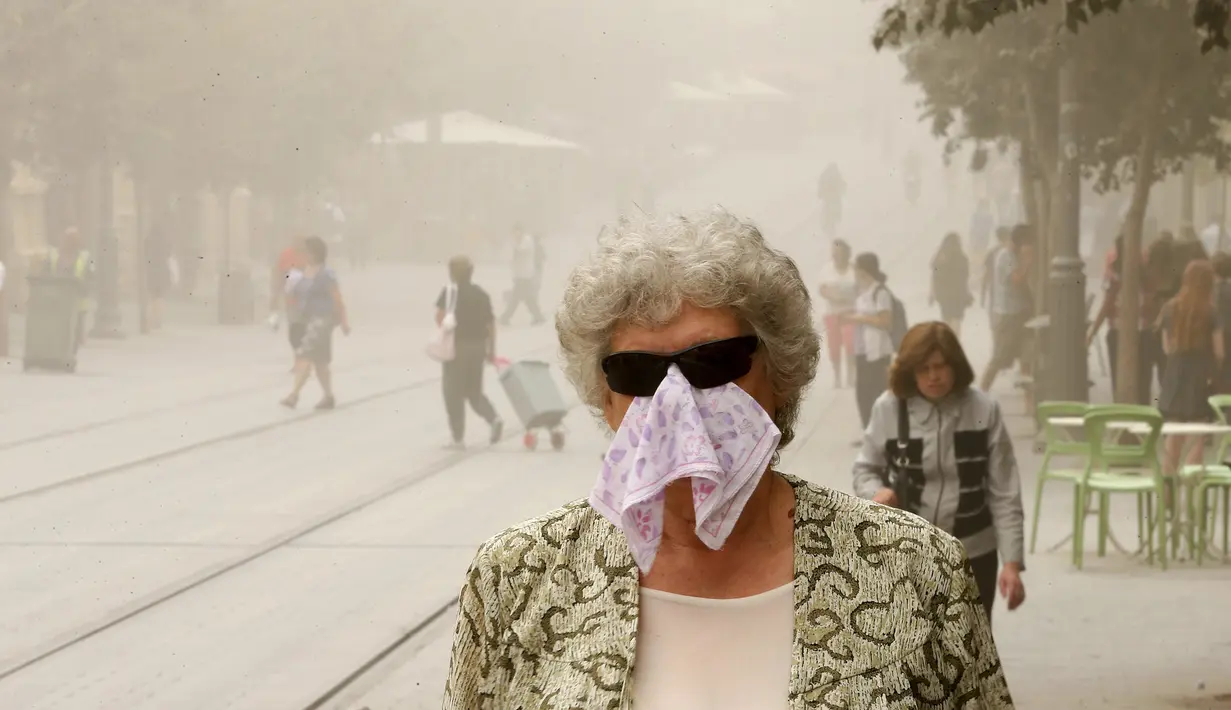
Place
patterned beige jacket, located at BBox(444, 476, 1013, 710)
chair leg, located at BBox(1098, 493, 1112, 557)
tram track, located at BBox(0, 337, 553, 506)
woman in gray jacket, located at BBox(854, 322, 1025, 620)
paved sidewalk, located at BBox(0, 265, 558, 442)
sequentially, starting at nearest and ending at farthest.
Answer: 1. patterned beige jacket, located at BBox(444, 476, 1013, 710)
2. woman in gray jacket, located at BBox(854, 322, 1025, 620)
3. tram track, located at BBox(0, 337, 553, 506)
4. paved sidewalk, located at BBox(0, 265, 558, 442)
5. chair leg, located at BBox(1098, 493, 1112, 557)

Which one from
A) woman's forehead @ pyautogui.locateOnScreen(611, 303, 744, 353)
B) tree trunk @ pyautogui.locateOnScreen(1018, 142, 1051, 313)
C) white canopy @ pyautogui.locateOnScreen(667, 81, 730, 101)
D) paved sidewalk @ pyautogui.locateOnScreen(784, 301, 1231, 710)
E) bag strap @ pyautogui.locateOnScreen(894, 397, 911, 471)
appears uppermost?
white canopy @ pyautogui.locateOnScreen(667, 81, 730, 101)

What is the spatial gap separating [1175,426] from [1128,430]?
0.46 m

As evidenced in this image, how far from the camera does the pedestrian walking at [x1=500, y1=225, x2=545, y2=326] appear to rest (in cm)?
874

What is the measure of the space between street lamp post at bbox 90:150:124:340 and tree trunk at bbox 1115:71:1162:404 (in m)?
5.56

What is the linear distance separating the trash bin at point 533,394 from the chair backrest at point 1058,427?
2.56 m

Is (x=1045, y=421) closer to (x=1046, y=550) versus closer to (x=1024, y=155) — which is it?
(x=1046, y=550)

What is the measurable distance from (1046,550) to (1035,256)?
213 cm

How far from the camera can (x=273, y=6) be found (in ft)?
27.1

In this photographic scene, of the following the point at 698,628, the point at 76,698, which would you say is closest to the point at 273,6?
the point at 76,698

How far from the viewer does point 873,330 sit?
9562 millimetres

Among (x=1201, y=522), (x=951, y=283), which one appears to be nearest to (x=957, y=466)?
(x=1201, y=522)

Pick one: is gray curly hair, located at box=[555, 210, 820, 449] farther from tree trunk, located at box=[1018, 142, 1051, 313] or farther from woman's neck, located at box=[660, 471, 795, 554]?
tree trunk, located at box=[1018, 142, 1051, 313]

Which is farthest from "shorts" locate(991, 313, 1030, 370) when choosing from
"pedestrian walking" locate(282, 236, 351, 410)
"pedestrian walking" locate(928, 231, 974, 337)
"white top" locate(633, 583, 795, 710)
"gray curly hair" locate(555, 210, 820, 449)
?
"white top" locate(633, 583, 795, 710)

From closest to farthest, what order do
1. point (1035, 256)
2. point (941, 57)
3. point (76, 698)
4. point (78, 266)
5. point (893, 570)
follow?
point (893, 570)
point (76, 698)
point (78, 266)
point (941, 57)
point (1035, 256)
